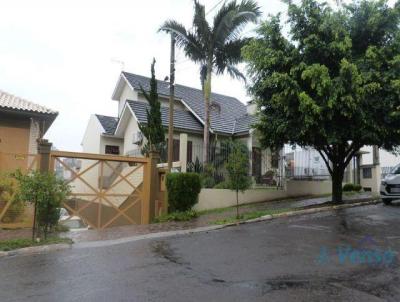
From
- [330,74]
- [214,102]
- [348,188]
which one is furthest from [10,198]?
[348,188]

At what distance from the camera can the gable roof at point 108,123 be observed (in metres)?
27.2

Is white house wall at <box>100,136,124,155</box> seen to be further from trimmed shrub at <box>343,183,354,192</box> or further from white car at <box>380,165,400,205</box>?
white car at <box>380,165,400,205</box>

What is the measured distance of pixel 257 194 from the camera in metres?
18.2

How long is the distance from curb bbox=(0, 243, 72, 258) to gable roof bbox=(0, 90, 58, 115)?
7.06 m

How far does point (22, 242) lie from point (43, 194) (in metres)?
1.23

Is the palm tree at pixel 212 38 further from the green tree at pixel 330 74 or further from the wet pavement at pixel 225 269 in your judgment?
the wet pavement at pixel 225 269

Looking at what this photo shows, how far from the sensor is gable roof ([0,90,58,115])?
577 inches

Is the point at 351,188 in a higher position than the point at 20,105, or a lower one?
lower

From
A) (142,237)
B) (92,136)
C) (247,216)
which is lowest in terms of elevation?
(142,237)

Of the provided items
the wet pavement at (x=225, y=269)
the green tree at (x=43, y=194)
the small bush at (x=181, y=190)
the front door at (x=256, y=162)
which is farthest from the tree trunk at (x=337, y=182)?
the green tree at (x=43, y=194)

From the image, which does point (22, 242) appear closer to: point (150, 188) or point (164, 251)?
point (164, 251)

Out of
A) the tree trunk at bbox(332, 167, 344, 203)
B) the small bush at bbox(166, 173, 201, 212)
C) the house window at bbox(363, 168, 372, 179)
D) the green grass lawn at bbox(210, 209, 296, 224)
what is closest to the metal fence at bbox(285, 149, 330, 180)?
the house window at bbox(363, 168, 372, 179)
